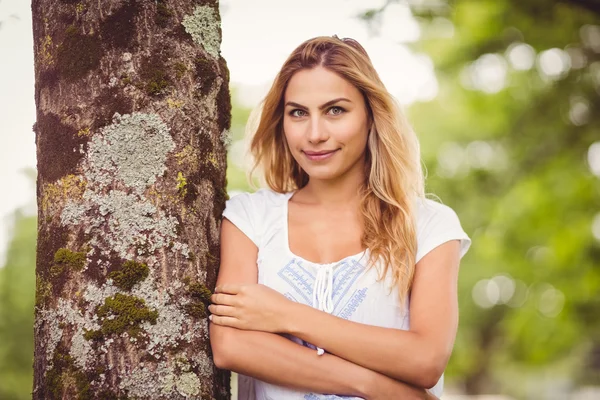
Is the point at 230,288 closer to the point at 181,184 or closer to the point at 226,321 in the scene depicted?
the point at 226,321

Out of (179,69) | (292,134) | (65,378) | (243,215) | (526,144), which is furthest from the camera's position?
(526,144)

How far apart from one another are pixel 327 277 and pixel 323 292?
0.08 meters

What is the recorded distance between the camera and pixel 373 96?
10.4 ft

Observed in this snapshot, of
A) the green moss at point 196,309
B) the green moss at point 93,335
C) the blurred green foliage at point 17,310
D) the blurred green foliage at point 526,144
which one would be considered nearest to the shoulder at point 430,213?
the green moss at point 196,309

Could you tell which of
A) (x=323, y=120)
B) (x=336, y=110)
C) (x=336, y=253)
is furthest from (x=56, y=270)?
(x=336, y=110)

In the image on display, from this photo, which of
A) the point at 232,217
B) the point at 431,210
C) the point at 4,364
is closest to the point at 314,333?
the point at 232,217

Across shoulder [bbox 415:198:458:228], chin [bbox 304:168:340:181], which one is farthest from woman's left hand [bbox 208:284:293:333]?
shoulder [bbox 415:198:458:228]

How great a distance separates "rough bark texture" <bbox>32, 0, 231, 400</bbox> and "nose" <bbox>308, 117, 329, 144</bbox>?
580mm

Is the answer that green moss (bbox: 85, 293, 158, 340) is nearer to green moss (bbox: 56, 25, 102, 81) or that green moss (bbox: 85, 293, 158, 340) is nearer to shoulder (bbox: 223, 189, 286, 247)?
shoulder (bbox: 223, 189, 286, 247)

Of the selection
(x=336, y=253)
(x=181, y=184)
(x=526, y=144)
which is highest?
(x=526, y=144)

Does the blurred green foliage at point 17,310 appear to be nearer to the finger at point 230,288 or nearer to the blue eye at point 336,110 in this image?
the blue eye at point 336,110

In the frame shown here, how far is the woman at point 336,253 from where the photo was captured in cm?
257

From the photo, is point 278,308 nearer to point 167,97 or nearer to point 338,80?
point 167,97

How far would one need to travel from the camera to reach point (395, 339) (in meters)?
2.59
